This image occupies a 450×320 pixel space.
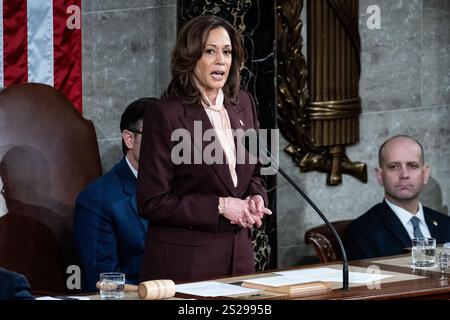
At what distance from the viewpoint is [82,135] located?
6184 millimetres

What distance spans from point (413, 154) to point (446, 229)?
1.60 ft

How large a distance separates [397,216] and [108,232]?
1.75 m

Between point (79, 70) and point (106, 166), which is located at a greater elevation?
point (79, 70)

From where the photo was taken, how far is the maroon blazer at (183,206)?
4488 mm

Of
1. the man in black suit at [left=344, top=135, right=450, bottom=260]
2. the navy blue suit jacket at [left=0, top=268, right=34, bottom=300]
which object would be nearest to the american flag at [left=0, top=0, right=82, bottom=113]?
the man in black suit at [left=344, top=135, right=450, bottom=260]

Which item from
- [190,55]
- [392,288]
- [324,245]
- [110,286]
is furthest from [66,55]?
[392,288]

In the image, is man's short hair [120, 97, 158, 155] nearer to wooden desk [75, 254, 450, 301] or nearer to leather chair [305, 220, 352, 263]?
leather chair [305, 220, 352, 263]

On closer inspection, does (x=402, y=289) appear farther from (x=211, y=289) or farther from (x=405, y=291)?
(x=211, y=289)

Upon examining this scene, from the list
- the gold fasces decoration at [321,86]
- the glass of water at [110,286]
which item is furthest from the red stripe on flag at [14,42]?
the glass of water at [110,286]

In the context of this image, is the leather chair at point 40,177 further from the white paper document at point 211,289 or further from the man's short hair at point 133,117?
the white paper document at point 211,289

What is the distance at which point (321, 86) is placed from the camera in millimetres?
7066

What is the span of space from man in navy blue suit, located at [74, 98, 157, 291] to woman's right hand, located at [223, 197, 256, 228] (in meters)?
1.29

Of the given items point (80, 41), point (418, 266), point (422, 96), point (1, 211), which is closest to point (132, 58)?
point (80, 41)
